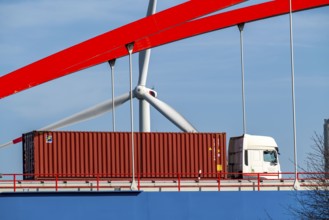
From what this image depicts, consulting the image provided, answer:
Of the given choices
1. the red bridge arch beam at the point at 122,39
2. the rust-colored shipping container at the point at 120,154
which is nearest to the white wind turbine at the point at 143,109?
the red bridge arch beam at the point at 122,39

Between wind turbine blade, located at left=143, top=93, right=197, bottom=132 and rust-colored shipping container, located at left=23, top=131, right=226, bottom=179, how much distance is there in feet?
34.3

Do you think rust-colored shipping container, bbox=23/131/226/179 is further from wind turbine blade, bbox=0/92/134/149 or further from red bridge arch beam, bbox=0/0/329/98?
wind turbine blade, bbox=0/92/134/149

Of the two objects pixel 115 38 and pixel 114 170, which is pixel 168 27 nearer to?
pixel 115 38

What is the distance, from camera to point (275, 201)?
53.6 m

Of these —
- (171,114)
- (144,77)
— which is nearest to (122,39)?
(171,114)

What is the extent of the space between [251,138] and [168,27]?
332 inches

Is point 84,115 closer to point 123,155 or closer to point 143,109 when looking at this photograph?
point 143,109

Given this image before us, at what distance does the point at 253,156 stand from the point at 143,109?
1378 centimetres

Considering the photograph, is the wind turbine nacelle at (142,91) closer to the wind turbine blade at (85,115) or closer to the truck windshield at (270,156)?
the wind turbine blade at (85,115)

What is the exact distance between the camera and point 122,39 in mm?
55406

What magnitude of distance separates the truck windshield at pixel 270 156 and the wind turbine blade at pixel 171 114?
7766 millimetres

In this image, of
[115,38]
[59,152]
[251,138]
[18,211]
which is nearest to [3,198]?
[18,211]

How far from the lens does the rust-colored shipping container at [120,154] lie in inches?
2140

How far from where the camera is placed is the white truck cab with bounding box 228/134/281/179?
60000mm
